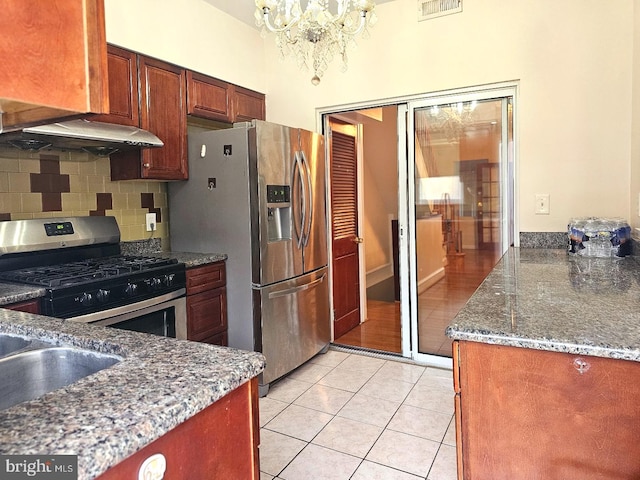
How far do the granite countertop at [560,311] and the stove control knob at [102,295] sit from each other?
1.71 metres

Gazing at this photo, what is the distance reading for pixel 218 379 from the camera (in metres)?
0.83

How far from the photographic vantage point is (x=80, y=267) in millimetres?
2439

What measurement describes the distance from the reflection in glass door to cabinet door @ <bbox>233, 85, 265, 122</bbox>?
1314 millimetres

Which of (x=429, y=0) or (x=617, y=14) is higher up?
(x=429, y=0)

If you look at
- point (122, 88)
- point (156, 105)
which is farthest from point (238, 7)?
point (122, 88)

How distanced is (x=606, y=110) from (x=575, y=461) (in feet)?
7.46

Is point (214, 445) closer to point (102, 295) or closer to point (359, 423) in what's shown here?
point (102, 295)

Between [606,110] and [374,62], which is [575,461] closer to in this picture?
[606,110]

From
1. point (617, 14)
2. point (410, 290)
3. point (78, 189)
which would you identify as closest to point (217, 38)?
point (78, 189)

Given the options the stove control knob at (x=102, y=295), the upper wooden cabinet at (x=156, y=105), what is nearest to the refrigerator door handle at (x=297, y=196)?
the upper wooden cabinet at (x=156, y=105)

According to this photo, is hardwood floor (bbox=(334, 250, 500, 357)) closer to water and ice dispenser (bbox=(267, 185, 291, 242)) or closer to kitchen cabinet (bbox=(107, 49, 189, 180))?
water and ice dispenser (bbox=(267, 185, 291, 242))

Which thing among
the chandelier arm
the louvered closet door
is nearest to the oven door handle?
the chandelier arm

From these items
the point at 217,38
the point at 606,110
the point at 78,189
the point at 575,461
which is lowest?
the point at 575,461

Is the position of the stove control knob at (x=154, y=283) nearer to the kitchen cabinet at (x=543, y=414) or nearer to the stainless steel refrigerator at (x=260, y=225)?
the stainless steel refrigerator at (x=260, y=225)
